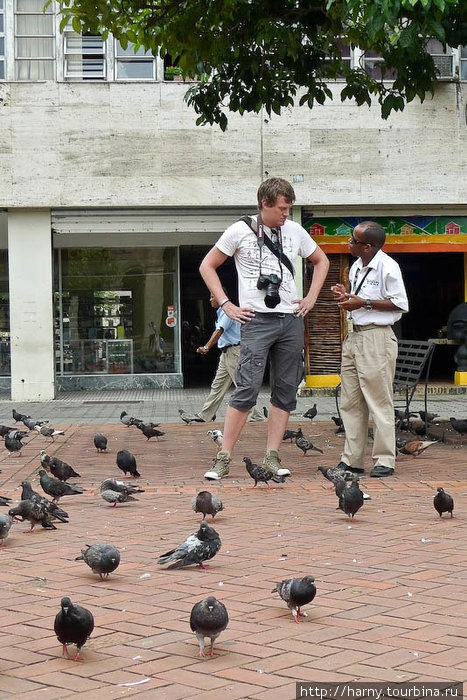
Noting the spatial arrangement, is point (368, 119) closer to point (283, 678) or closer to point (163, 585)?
point (163, 585)

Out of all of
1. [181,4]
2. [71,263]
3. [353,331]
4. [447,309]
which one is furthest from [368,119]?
[353,331]

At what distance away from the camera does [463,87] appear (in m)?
19.4

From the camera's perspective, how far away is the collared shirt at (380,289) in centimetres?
848

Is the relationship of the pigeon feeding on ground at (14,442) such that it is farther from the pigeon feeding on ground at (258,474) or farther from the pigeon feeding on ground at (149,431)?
the pigeon feeding on ground at (258,474)

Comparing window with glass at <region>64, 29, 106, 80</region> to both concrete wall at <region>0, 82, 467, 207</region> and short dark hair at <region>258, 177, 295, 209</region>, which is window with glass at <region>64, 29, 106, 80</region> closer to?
concrete wall at <region>0, 82, 467, 207</region>

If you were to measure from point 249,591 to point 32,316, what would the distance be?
14871 mm

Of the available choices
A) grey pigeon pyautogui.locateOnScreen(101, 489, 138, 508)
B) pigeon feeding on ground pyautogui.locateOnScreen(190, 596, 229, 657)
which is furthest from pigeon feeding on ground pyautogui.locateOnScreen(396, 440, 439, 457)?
pigeon feeding on ground pyautogui.locateOnScreen(190, 596, 229, 657)

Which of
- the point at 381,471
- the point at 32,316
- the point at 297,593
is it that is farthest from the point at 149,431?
the point at 32,316

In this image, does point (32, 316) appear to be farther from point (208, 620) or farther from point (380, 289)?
point (208, 620)

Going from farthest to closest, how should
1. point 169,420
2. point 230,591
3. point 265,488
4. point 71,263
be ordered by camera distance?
point 71,263
point 169,420
point 265,488
point 230,591

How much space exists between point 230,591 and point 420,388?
48.9 feet

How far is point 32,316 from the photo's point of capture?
19.3m

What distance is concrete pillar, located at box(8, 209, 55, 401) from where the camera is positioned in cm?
1917

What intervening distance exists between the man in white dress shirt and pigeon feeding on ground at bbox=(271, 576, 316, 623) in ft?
13.4
